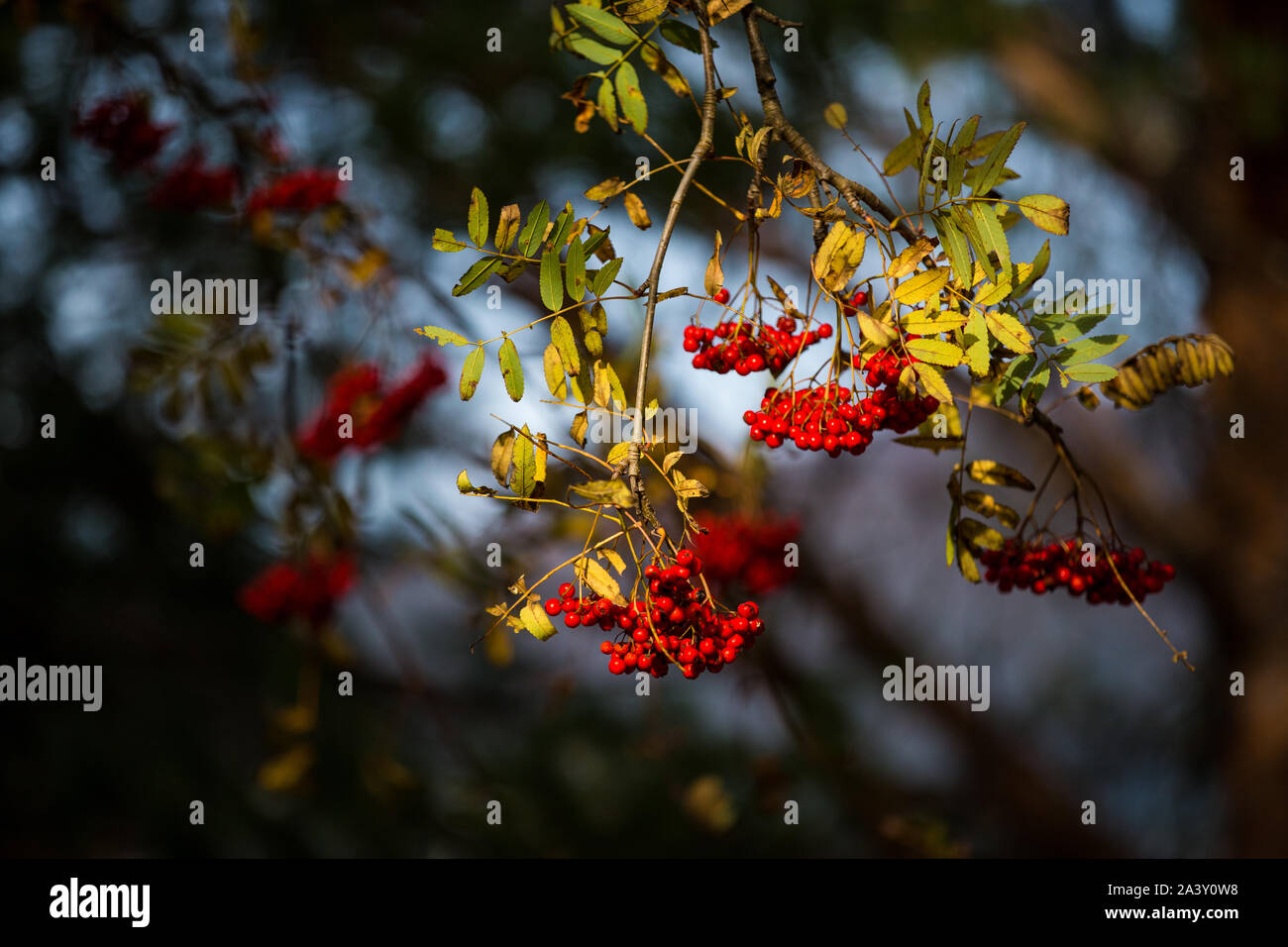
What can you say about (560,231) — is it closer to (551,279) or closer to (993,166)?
(551,279)

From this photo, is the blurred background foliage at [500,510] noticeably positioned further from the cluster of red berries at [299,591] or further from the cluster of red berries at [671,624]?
the cluster of red berries at [671,624]

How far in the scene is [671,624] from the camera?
609mm

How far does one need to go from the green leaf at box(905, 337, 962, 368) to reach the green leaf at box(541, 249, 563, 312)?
26cm

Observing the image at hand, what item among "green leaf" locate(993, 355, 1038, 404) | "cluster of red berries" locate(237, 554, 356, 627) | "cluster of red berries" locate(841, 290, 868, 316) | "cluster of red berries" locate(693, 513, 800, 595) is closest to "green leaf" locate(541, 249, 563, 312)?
"cluster of red berries" locate(841, 290, 868, 316)

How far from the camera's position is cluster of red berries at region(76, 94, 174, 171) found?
4.42 feet

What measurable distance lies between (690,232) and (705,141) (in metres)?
1.60

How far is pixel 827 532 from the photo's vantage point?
3316 mm

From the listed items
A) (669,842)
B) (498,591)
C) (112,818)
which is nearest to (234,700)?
Result: (112,818)

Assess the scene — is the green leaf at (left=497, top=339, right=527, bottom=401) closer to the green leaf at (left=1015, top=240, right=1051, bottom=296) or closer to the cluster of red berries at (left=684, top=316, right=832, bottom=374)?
the cluster of red berries at (left=684, top=316, right=832, bottom=374)

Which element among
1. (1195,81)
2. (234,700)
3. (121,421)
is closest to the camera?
(121,421)

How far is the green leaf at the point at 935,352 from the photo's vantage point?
550mm

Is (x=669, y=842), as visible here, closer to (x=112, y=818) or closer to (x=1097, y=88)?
(x=112, y=818)

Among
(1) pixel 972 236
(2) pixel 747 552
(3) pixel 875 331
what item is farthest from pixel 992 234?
(2) pixel 747 552

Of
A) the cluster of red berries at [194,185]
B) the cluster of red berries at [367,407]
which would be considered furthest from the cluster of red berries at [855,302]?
the cluster of red berries at [194,185]
